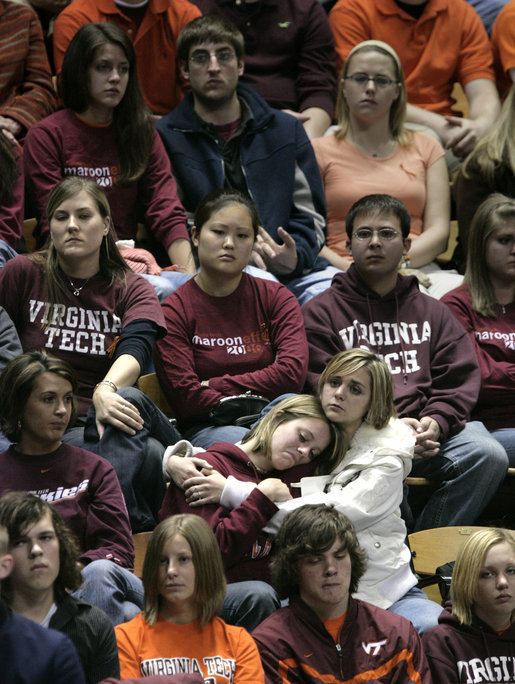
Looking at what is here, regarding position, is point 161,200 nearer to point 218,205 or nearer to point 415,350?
point 218,205

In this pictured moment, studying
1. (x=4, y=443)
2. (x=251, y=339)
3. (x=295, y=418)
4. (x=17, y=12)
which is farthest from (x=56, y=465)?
(x=17, y=12)

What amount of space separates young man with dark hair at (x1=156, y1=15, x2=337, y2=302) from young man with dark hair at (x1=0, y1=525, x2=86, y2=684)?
2.41 meters

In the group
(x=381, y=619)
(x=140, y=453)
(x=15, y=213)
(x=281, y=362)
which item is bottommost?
(x=381, y=619)

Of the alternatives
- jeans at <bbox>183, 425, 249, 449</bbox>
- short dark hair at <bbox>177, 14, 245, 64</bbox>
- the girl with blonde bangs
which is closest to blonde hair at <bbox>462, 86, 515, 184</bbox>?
the girl with blonde bangs

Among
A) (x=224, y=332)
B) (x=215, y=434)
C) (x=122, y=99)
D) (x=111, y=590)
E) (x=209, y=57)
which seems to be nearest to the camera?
Result: (x=111, y=590)

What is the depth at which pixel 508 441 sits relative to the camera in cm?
405

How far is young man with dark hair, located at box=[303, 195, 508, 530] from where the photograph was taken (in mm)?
3877

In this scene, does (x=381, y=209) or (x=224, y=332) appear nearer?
(x=224, y=332)

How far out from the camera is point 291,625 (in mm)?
2963

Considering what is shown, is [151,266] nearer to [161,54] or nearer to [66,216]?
[66,216]

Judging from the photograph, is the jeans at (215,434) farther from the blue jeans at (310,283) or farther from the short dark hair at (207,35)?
the short dark hair at (207,35)

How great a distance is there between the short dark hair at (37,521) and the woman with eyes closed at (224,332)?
41.7 inches

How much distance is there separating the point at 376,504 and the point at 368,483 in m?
0.06

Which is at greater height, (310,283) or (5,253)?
(5,253)
